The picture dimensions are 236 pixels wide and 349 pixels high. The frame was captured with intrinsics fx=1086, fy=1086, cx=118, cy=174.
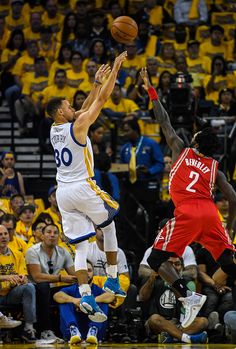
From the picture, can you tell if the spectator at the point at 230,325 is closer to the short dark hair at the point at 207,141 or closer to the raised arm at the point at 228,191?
the raised arm at the point at 228,191

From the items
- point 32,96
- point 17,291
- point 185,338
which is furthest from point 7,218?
point 32,96

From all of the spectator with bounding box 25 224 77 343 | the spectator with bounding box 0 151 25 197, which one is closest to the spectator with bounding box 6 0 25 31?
the spectator with bounding box 0 151 25 197

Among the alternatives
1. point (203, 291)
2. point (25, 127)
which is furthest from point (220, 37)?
point (203, 291)

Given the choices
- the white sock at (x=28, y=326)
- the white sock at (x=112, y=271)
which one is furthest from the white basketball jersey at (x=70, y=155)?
the white sock at (x=28, y=326)

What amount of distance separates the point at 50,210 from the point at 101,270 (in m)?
1.84

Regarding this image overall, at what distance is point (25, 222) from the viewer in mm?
16047

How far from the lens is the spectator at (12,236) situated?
589 inches

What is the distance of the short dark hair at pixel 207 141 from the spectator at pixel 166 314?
2.61 meters

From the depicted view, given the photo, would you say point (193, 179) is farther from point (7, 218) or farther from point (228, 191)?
point (7, 218)

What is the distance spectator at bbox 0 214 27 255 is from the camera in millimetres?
14953

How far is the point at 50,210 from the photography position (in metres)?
16.4

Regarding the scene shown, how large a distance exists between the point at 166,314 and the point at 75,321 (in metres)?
1.32

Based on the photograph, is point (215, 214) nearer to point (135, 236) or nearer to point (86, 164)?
point (86, 164)

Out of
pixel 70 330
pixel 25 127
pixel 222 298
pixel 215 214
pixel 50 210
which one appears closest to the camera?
pixel 215 214
